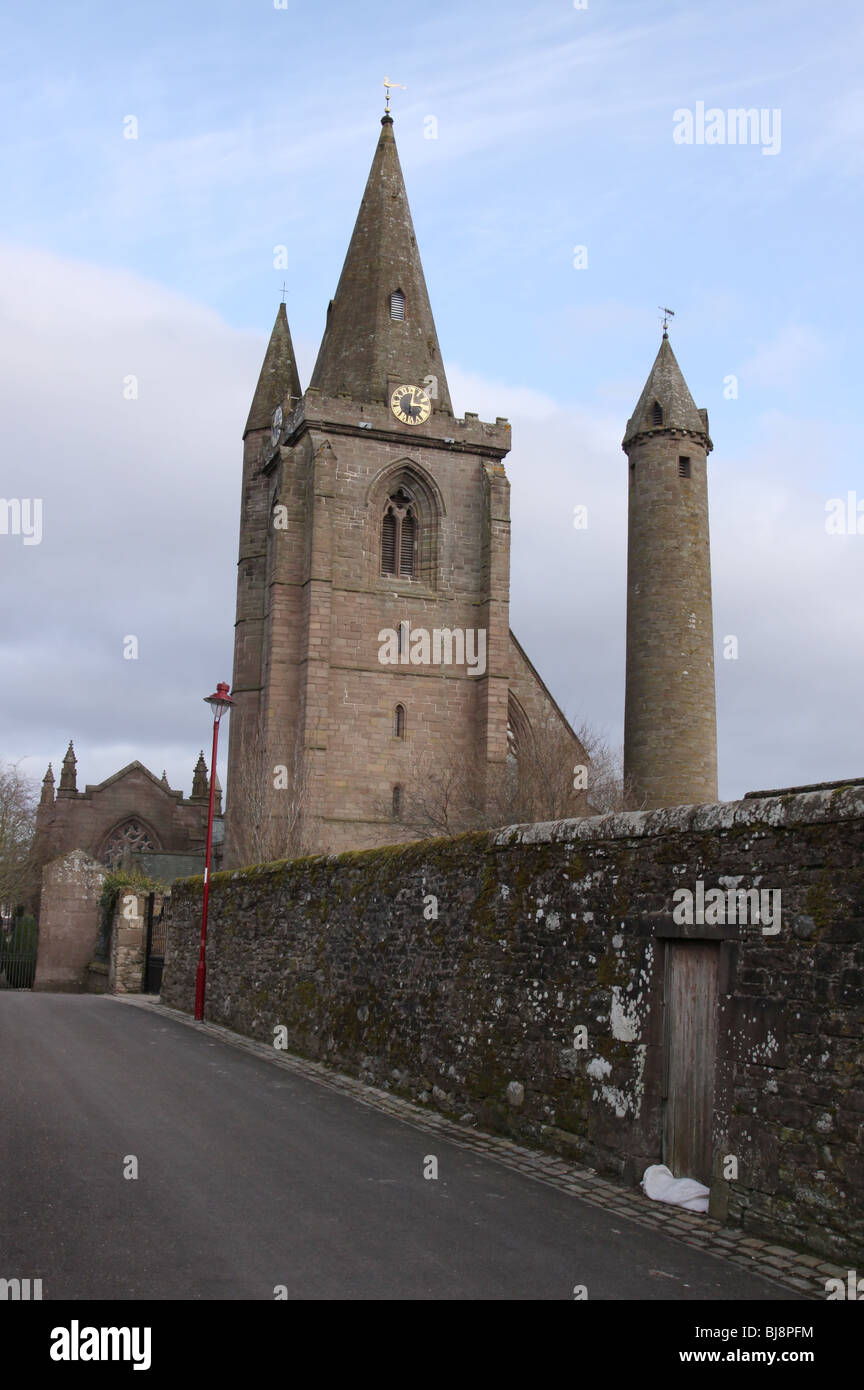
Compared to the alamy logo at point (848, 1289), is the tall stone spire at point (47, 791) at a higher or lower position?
→ higher

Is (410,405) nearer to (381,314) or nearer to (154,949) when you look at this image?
(381,314)

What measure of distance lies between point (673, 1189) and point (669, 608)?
34102mm

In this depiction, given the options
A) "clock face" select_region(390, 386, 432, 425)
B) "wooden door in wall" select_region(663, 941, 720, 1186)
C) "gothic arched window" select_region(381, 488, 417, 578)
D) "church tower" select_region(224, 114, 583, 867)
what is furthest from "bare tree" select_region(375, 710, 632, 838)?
"wooden door in wall" select_region(663, 941, 720, 1186)

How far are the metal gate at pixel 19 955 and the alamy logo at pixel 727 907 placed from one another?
115 feet

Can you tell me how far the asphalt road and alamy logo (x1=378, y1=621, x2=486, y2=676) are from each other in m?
29.7

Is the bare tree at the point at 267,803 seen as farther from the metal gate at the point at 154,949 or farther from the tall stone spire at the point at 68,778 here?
the tall stone spire at the point at 68,778

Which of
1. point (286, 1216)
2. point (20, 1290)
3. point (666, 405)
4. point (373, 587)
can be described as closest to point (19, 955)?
point (373, 587)

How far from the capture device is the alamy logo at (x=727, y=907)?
7367mm

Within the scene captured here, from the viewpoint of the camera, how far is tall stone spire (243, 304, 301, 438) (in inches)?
1847

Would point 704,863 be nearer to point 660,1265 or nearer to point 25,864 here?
point 660,1265

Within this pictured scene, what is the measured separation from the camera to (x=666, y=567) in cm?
4116

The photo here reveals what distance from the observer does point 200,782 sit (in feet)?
199

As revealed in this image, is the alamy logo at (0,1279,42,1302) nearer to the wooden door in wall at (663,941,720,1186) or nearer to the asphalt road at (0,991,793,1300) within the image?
the asphalt road at (0,991,793,1300)

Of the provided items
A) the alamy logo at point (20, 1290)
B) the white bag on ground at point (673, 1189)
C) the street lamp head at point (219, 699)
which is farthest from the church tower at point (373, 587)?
the alamy logo at point (20, 1290)
